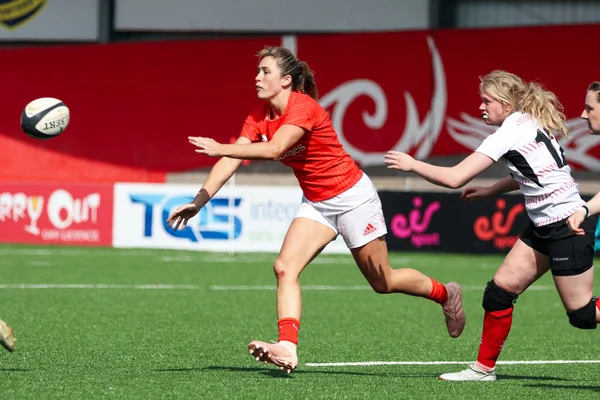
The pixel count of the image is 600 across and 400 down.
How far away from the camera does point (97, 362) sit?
723 centimetres

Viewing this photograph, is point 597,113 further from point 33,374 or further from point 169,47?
point 169,47

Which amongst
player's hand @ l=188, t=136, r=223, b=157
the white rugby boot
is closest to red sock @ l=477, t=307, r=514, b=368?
the white rugby boot

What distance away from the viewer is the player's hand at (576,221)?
5816mm

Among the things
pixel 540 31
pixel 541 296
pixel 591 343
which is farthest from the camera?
pixel 540 31

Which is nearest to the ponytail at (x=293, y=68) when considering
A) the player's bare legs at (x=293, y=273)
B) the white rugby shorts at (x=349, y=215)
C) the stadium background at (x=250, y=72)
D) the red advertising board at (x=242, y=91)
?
the white rugby shorts at (x=349, y=215)

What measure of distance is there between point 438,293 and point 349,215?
93 centimetres

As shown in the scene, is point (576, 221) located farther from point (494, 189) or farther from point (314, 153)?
point (314, 153)

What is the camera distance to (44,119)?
752 centimetres

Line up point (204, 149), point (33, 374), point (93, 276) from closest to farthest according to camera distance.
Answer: point (204, 149) → point (33, 374) → point (93, 276)

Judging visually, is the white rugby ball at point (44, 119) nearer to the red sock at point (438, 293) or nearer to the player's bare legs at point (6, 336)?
the player's bare legs at point (6, 336)

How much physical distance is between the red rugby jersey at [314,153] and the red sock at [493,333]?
1.15 meters

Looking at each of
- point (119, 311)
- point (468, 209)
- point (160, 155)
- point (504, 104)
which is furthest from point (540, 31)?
point (504, 104)

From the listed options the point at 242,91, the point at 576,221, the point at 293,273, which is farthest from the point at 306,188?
the point at 242,91

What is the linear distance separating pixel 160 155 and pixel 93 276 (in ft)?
37.0
